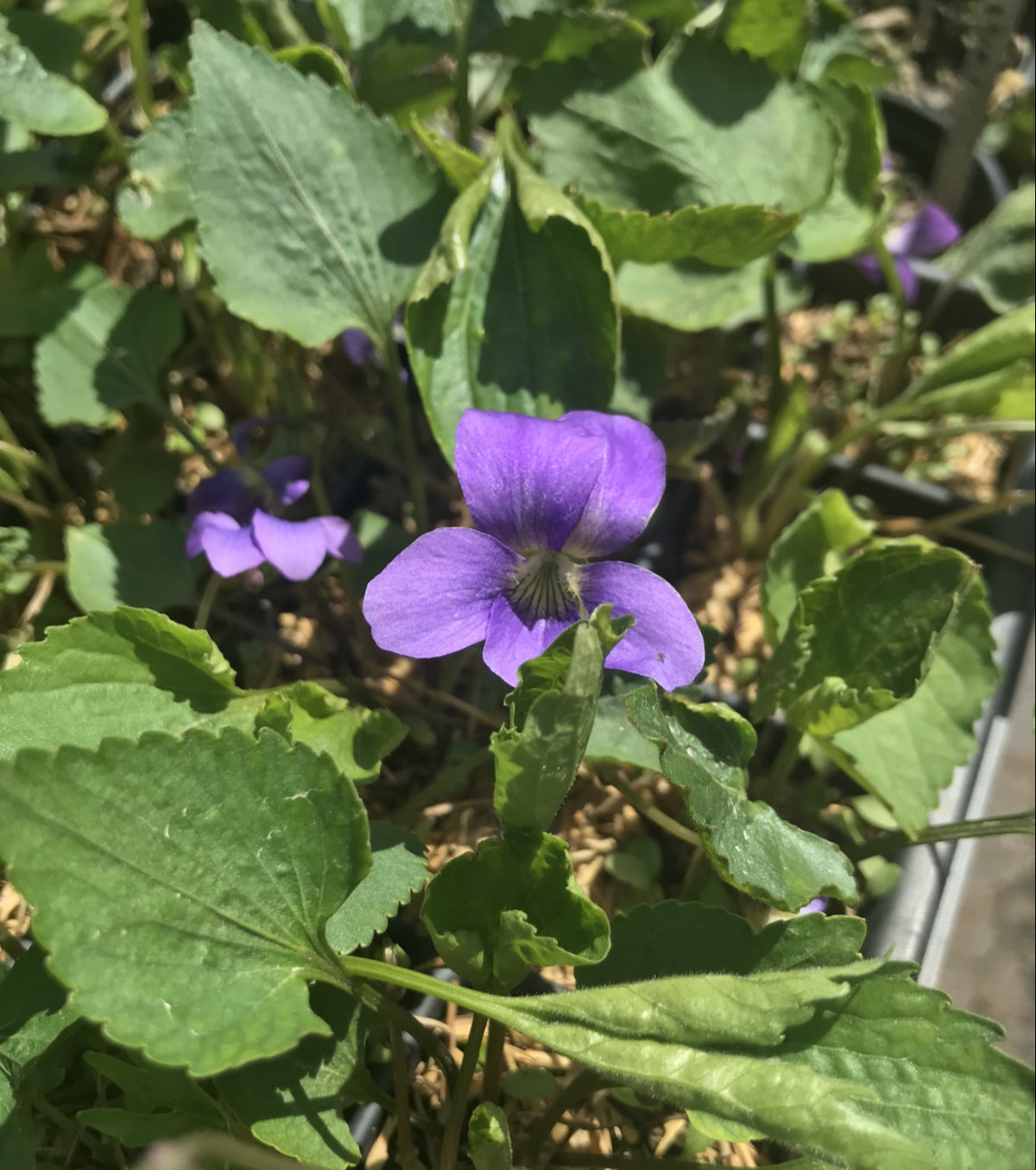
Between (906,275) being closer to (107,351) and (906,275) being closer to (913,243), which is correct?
(913,243)

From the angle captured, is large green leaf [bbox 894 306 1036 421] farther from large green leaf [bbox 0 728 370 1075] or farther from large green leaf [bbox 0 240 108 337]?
large green leaf [bbox 0 240 108 337]

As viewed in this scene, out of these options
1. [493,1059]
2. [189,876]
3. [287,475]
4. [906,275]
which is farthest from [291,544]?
[906,275]

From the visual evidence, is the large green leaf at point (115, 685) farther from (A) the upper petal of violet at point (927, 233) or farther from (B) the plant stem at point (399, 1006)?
(A) the upper petal of violet at point (927, 233)

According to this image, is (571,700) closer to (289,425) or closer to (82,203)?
(289,425)

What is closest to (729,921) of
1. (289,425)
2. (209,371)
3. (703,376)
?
(289,425)

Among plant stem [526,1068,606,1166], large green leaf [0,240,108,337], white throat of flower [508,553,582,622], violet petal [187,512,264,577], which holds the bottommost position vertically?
plant stem [526,1068,606,1166]

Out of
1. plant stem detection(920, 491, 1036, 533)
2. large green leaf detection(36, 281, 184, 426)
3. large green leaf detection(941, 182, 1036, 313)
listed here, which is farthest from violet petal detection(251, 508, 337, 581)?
large green leaf detection(941, 182, 1036, 313)

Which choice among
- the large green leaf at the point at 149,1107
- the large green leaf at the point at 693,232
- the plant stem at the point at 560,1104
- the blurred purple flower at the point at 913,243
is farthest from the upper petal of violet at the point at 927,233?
the large green leaf at the point at 149,1107
